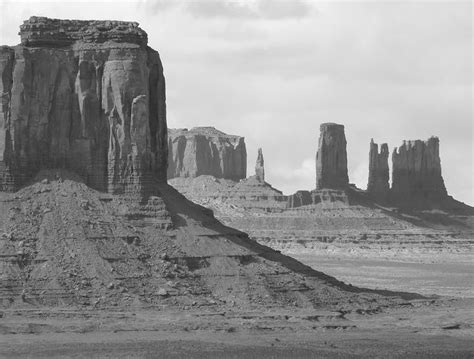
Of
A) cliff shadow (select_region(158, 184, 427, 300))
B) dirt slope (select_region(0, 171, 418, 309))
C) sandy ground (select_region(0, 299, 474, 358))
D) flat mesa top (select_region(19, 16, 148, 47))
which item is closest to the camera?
sandy ground (select_region(0, 299, 474, 358))

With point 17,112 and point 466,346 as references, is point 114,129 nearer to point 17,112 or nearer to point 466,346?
point 17,112

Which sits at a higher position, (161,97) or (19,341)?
(161,97)

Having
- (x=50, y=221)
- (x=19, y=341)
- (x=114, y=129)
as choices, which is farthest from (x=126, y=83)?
(x=19, y=341)

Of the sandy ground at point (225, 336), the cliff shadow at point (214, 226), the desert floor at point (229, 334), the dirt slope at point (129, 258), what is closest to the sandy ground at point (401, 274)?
the cliff shadow at point (214, 226)

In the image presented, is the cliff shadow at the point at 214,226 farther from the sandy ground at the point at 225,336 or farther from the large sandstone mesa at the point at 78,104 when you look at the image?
the sandy ground at the point at 225,336

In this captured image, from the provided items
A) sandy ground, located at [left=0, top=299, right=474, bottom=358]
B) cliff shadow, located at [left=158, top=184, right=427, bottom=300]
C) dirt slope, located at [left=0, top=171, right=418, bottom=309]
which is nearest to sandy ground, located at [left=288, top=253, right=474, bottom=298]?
cliff shadow, located at [left=158, top=184, right=427, bottom=300]

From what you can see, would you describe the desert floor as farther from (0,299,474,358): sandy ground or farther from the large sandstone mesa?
the large sandstone mesa
